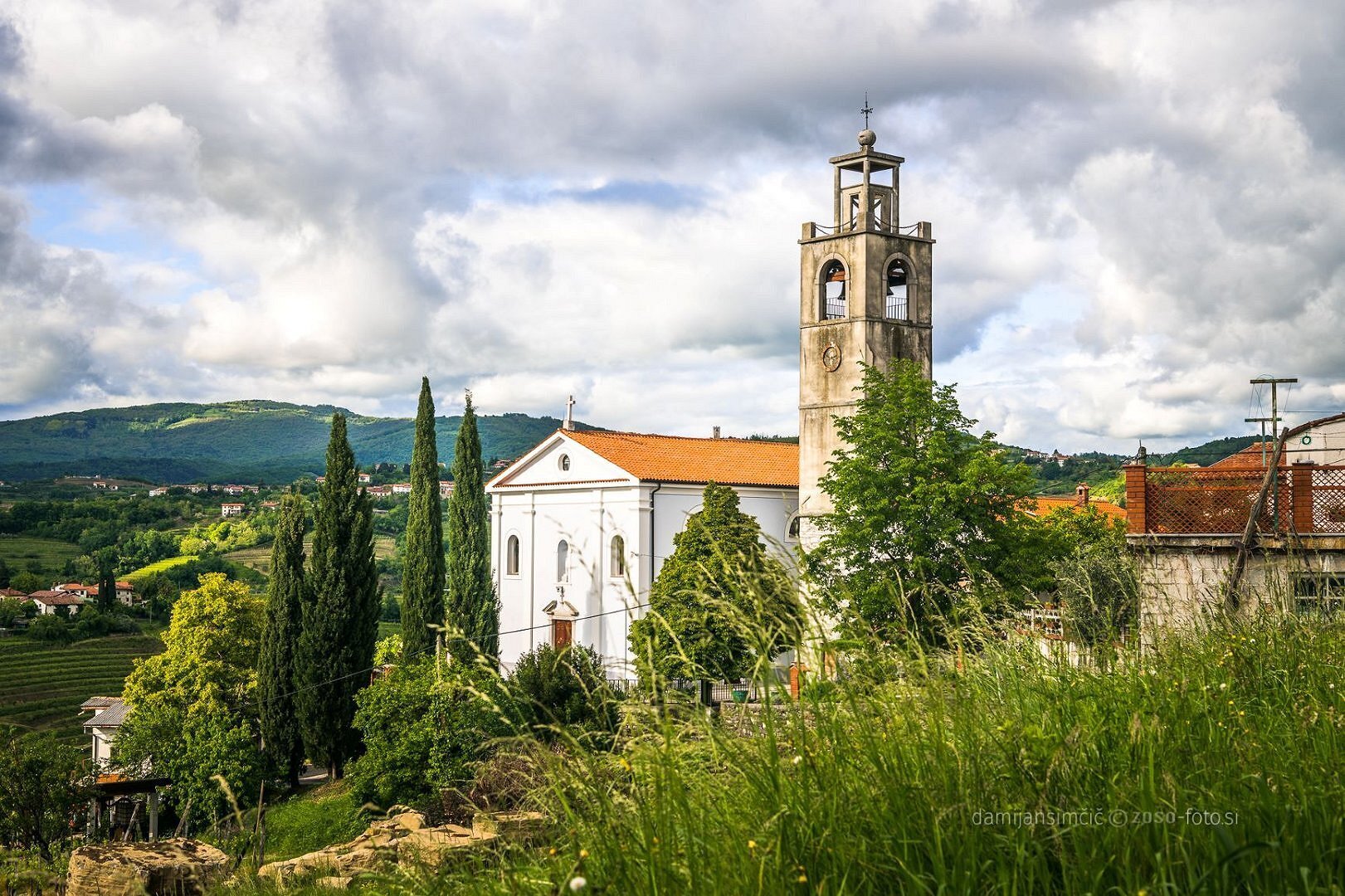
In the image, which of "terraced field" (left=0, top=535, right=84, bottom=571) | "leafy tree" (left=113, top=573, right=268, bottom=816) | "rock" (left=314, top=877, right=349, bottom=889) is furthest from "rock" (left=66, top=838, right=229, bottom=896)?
"terraced field" (left=0, top=535, right=84, bottom=571)

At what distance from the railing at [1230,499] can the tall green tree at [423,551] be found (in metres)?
24.8

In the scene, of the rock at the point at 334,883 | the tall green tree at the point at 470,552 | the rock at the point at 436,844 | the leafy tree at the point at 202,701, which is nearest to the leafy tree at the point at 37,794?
the leafy tree at the point at 202,701

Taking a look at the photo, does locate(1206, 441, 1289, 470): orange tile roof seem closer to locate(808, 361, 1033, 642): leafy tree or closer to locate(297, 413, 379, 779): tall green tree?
locate(808, 361, 1033, 642): leafy tree

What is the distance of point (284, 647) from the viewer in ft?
97.0

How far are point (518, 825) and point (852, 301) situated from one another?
27.8m

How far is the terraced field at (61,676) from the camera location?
46031 mm

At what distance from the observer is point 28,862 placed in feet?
42.3

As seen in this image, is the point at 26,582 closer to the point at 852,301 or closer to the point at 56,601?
the point at 56,601

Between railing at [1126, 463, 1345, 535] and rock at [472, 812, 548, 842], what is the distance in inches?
385

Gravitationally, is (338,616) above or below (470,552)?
Answer: below

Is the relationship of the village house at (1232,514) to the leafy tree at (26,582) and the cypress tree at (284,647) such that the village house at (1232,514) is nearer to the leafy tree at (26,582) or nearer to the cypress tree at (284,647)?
the cypress tree at (284,647)

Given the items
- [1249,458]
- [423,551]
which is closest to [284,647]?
[423,551]

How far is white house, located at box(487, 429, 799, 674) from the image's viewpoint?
117 ft

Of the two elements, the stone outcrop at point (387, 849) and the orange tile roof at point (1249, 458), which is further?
the orange tile roof at point (1249, 458)
